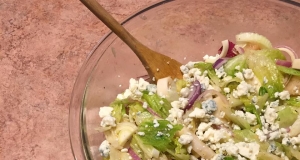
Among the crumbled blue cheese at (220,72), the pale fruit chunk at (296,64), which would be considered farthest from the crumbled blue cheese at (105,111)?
the pale fruit chunk at (296,64)

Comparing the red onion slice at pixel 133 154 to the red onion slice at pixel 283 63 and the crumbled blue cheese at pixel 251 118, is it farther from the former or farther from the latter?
the red onion slice at pixel 283 63

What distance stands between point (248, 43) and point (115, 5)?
0.49 m

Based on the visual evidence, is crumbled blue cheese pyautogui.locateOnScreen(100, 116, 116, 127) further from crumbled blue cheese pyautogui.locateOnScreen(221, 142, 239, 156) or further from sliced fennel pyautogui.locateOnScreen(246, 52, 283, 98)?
sliced fennel pyautogui.locateOnScreen(246, 52, 283, 98)

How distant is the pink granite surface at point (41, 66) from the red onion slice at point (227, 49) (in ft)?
1.24

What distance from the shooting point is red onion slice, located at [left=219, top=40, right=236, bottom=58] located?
1237 mm

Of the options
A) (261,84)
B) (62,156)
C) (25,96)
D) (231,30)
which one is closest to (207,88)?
(261,84)

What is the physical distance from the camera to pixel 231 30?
52.7 inches

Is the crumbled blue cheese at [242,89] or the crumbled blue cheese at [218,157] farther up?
the crumbled blue cheese at [242,89]

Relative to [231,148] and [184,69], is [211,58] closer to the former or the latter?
[184,69]

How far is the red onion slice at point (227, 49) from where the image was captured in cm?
124

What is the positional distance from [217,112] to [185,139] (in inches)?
4.9

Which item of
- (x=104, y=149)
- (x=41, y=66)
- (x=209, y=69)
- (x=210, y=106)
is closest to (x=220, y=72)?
(x=209, y=69)

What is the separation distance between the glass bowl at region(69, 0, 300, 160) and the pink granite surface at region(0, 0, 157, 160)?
0.16 metres

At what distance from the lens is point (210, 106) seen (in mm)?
1092
